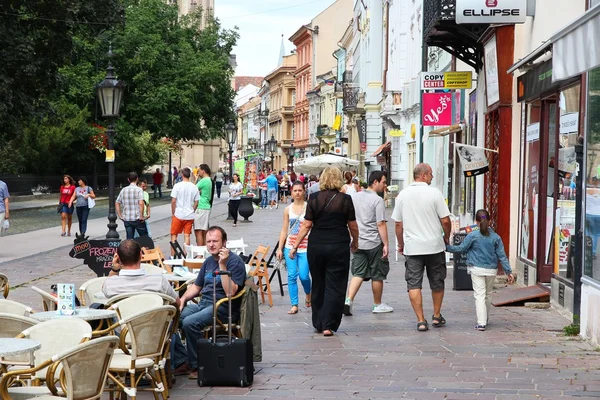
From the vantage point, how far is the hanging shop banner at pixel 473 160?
17.8 meters

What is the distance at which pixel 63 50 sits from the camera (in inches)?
1316

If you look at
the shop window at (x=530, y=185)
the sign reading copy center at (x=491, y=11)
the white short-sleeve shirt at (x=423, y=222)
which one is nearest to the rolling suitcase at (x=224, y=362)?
the white short-sleeve shirt at (x=423, y=222)

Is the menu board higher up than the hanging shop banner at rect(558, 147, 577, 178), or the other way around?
the hanging shop banner at rect(558, 147, 577, 178)

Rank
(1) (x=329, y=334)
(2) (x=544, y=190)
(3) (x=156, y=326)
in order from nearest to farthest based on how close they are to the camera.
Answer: (3) (x=156, y=326) → (1) (x=329, y=334) → (2) (x=544, y=190)

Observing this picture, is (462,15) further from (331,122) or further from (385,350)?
(331,122)

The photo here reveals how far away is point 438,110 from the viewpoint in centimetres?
2398

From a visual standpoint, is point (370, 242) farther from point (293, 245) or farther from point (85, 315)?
point (85, 315)

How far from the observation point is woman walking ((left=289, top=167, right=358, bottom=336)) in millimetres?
11383

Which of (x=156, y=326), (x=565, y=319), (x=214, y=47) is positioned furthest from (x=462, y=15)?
(x=214, y=47)

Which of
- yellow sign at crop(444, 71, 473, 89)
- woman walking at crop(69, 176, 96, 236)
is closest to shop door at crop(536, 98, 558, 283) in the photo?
yellow sign at crop(444, 71, 473, 89)

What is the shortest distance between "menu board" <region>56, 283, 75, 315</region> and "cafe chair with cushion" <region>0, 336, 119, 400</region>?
56.3 inches

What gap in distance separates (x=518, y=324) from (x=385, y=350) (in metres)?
2.48

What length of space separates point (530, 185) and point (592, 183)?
4.97m

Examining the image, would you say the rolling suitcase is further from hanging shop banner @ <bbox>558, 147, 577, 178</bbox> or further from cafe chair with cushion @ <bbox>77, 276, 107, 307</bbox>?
hanging shop banner @ <bbox>558, 147, 577, 178</bbox>
